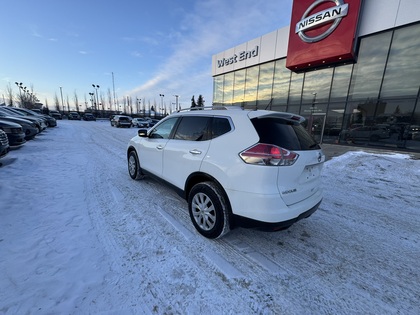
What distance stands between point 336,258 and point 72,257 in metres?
3.36

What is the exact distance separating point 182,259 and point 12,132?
28.6 feet

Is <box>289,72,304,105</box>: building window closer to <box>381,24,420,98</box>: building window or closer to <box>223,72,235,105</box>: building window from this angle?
<box>381,24,420,98</box>: building window

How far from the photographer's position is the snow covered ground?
1857mm

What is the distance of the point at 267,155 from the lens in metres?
2.22

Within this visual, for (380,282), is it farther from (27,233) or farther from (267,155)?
(27,233)

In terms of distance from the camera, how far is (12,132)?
7094 millimetres

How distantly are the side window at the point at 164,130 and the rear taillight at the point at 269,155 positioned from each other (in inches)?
82.8

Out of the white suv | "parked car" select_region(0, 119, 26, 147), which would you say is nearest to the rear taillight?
the white suv

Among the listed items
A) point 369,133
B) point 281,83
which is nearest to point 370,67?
point 369,133

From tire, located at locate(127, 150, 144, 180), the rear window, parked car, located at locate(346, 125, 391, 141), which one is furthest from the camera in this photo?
parked car, located at locate(346, 125, 391, 141)

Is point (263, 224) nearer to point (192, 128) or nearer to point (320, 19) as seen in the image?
point (192, 128)

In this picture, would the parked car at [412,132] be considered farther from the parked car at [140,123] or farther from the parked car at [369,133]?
the parked car at [140,123]

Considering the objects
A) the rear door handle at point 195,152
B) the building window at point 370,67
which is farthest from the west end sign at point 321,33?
the rear door handle at point 195,152

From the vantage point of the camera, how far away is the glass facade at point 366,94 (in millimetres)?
10000
